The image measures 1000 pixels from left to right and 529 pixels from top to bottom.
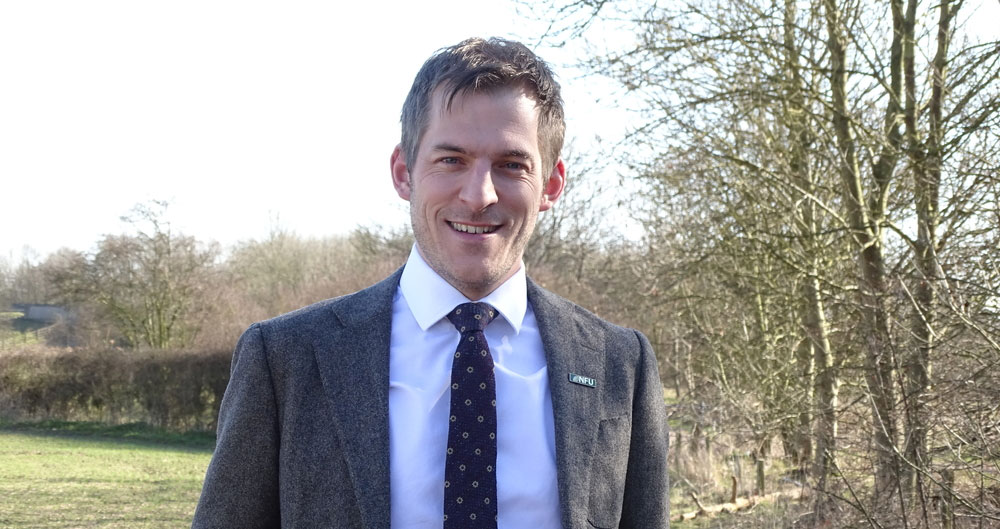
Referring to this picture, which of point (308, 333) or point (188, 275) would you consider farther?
point (188, 275)

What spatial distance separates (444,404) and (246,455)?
1.32 feet

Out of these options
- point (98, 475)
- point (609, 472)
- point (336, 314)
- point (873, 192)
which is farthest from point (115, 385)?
point (609, 472)

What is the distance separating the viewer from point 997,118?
20.3 feet

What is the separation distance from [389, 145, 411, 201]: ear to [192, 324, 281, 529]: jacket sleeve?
0.46 metres

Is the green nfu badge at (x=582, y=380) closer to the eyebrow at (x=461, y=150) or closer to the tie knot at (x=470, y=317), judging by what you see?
the tie knot at (x=470, y=317)

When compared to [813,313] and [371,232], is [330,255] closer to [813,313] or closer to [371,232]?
[371,232]

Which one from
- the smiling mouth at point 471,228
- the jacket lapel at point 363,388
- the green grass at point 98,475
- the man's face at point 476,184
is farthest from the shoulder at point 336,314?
the green grass at point 98,475

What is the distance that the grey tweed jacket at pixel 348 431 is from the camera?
178 cm

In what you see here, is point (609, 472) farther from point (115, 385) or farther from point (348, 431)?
point (115, 385)

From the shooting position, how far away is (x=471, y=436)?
1828 mm

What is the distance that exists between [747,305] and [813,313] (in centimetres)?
145

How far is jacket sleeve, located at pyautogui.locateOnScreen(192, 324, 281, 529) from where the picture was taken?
1.77m

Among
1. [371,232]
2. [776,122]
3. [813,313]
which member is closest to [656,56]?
[776,122]

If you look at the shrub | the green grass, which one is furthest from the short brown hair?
the shrub
